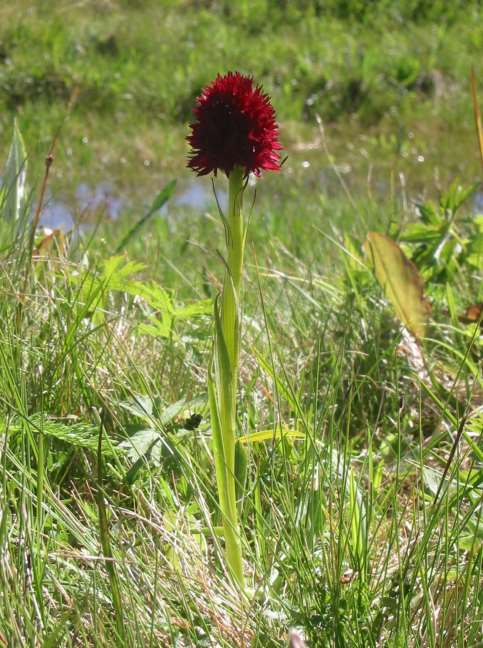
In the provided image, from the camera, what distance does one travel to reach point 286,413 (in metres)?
1.80

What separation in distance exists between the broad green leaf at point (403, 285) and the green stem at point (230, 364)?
0.86 metres

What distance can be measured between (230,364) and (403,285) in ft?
2.99

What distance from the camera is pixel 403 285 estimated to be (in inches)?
77.5

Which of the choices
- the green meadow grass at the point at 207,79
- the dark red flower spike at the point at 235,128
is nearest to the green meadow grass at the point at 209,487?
the dark red flower spike at the point at 235,128

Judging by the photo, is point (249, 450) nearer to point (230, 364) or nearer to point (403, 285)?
point (230, 364)

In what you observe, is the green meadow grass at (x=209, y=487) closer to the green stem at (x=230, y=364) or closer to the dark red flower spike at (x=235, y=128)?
the green stem at (x=230, y=364)

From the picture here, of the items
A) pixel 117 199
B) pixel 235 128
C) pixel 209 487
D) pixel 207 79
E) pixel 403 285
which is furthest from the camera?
pixel 207 79

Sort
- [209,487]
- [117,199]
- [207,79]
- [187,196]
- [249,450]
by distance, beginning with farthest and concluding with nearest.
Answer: [207,79]
[187,196]
[117,199]
[209,487]
[249,450]

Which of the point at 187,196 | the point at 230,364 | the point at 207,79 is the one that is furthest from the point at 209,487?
the point at 207,79

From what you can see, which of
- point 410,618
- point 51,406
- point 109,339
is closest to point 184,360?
point 109,339

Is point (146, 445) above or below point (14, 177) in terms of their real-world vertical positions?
below

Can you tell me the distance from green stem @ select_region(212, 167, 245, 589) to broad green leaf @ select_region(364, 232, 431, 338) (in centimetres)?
86

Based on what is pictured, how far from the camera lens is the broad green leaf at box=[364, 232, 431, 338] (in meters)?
1.96

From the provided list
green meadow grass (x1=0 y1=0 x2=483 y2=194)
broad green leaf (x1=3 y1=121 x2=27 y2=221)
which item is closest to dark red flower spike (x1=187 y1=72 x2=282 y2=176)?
broad green leaf (x1=3 y1=121 x2=27 y2=221)
